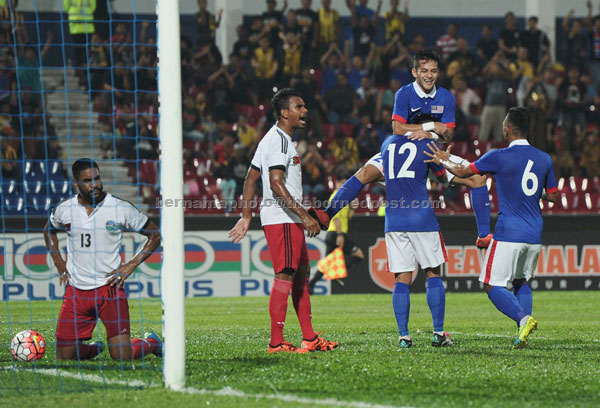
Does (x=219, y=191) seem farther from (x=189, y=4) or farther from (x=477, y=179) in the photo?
(x=477, y=179)

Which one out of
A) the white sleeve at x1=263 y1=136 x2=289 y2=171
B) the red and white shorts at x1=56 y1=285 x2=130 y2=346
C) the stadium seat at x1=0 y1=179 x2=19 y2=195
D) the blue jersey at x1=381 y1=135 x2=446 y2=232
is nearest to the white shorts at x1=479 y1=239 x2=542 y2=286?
the blue jersey at x1=381 y1=135 x2=446 y2=232

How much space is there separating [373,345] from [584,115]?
15493 mm

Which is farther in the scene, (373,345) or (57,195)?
(57,195)

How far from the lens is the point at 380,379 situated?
5965 millimetres

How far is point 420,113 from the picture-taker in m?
8.05

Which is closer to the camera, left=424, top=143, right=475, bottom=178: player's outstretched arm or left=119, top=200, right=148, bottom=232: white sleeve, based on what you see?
left=119, top=200, right=148, bottom=232: white sleeve

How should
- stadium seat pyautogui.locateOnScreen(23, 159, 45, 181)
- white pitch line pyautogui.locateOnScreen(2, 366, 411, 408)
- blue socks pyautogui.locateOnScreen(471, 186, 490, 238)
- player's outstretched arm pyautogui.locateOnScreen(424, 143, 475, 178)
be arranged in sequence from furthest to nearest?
stadium seat pyautogui.locateOnScreen(23, 159, 45, 181) < blue socks pyautogui.locateOnScreen(471, 186, 490, 238) < player's outstretched arm pyautogui.locateOnScreen(424, 143, 475, 178) < white pitch line pyautogui.locateOnScreen(2, 366, 411, 408)

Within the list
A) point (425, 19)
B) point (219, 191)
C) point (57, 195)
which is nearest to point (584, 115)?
point (425, 19)

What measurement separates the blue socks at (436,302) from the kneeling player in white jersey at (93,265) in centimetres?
248

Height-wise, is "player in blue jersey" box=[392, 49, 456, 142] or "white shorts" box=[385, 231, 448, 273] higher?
"player in blue jersey" box=[392, 49, 456, 142]

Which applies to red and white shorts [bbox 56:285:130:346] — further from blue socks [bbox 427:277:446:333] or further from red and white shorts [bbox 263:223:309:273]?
blue socks [bbox 427:277:446:333]

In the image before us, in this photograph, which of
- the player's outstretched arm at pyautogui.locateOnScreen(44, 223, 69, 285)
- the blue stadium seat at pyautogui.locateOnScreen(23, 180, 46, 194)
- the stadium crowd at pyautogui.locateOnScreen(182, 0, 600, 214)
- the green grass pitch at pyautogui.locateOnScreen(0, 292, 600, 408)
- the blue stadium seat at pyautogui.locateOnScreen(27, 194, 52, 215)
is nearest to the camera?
the green grass pitch at pyautogui.locateOnScreen(0, 292, 600, 408)

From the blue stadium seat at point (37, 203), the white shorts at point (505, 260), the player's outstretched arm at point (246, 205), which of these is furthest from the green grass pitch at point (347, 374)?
the blue stadium seat at point (37, 203)

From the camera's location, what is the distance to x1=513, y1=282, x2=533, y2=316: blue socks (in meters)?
8.09
